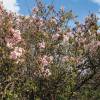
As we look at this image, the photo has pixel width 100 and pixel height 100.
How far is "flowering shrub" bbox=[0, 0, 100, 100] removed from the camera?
1095 cm

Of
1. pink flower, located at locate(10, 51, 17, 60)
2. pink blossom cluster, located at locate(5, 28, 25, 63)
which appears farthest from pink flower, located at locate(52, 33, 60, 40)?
pink flower, located at locate(10, 51, 17, 60)

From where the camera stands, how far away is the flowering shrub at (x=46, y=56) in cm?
Result: 1095

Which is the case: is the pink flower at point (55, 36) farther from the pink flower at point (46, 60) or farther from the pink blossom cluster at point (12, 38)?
the pink blossom cluster at point (12, 38)

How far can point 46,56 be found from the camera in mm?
12266

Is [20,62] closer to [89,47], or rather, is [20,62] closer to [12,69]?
[12,69]

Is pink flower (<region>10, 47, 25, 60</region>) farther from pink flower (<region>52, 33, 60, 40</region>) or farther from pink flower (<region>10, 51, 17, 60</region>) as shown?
pink flower (<region>52, 33, 60, 40</region>)

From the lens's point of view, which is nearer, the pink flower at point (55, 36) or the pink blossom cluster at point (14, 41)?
the pink blossom cluster at point (14, 41)

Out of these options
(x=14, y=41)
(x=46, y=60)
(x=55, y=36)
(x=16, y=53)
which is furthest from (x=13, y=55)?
(x=55, y=36)

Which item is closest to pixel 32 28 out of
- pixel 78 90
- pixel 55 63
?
pixel 55 63

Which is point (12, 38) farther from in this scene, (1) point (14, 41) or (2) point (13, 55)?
(2) point (13, 55)

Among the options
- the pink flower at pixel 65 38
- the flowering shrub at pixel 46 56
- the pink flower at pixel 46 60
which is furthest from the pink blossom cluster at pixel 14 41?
the pink flower at pixel 65 38

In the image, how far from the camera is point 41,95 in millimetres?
13383

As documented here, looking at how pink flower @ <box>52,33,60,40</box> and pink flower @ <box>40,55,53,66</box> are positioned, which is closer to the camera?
pink flower @ <box>40,55,53,66</box>

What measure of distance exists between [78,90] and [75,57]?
1626 mm
